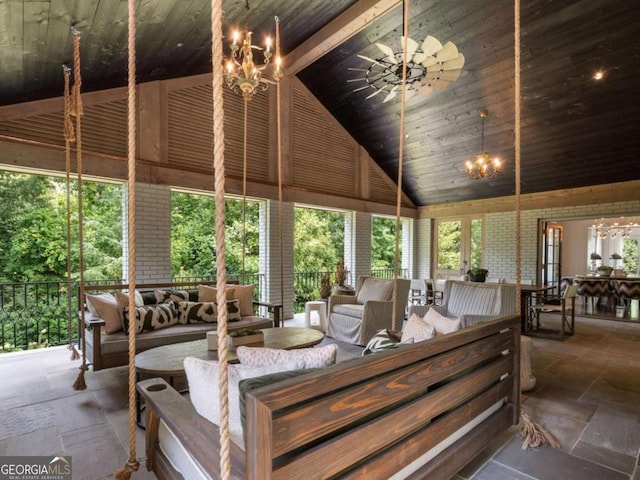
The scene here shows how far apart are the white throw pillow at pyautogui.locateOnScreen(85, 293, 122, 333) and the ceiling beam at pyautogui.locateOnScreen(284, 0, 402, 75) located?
4.15 metres

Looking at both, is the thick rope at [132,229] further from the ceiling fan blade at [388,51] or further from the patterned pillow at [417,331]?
the ceiling fan blade at [388,51]

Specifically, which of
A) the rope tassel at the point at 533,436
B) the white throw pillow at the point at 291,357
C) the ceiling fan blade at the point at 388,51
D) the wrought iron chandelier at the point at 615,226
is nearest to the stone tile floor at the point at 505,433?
the rope tassel at the point at 533,436

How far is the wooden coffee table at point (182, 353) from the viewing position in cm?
231

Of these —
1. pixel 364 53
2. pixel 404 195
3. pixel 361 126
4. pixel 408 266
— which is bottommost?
pixel 408 266

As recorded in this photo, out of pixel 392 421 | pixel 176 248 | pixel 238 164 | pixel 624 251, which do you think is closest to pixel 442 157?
pixel 238 164

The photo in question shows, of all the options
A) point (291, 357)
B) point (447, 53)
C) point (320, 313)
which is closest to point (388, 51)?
point (447, 53)

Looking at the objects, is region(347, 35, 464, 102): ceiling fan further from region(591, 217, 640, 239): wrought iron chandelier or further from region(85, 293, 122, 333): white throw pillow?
region(591, 217, 640, 239): wrought iron chandelier

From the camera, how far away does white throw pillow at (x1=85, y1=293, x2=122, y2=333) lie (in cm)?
318

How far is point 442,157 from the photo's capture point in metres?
6.75

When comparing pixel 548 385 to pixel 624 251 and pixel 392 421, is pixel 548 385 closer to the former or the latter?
pixel 392 421

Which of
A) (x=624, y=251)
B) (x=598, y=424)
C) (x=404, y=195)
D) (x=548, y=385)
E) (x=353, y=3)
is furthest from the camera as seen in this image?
(x=624, y=251)

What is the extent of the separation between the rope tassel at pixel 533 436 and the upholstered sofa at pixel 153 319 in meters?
2.68

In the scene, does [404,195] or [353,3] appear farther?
[404,195]

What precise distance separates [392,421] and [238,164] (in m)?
5.00
